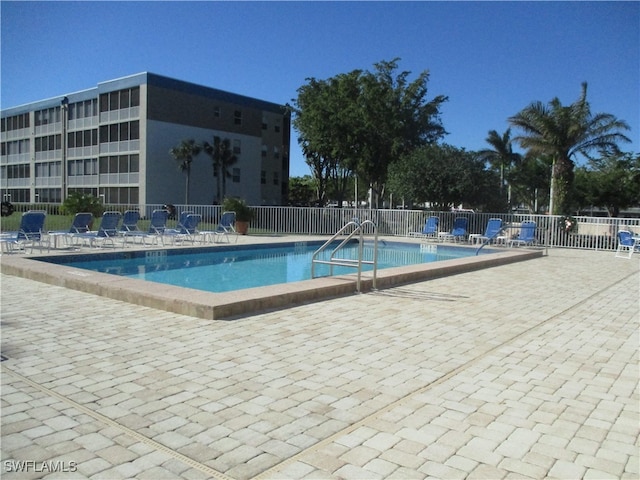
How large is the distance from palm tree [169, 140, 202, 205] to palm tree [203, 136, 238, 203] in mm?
1596

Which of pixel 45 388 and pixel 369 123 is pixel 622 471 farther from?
pixel 369 123

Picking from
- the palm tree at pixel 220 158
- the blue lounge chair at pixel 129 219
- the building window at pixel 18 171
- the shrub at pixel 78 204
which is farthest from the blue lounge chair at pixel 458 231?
the building window at pixel 18 171

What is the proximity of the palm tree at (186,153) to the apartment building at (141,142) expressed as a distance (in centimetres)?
70

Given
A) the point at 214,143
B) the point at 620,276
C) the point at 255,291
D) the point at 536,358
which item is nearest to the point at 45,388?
the point at 255,291

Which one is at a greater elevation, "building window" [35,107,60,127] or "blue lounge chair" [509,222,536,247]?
"building window" [35,107,60,127]

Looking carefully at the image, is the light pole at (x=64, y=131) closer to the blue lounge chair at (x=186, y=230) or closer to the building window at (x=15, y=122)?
the building window at (x=15, y=122)

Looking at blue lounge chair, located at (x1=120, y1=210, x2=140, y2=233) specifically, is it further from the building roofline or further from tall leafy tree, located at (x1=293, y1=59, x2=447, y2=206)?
the building roofline

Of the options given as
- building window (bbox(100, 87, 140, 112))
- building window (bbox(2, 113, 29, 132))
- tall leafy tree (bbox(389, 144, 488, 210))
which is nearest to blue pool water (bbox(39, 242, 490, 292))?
tall leafy tree (bbox(389, 144, 488, 210))

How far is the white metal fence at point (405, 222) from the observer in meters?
20.6

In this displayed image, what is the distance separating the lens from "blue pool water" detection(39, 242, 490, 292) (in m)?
11.6

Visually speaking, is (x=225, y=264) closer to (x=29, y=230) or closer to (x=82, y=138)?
(x=29, y=230)

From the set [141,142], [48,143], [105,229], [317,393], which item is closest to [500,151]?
[141,142]

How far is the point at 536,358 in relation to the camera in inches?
205

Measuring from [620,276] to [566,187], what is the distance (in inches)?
561
